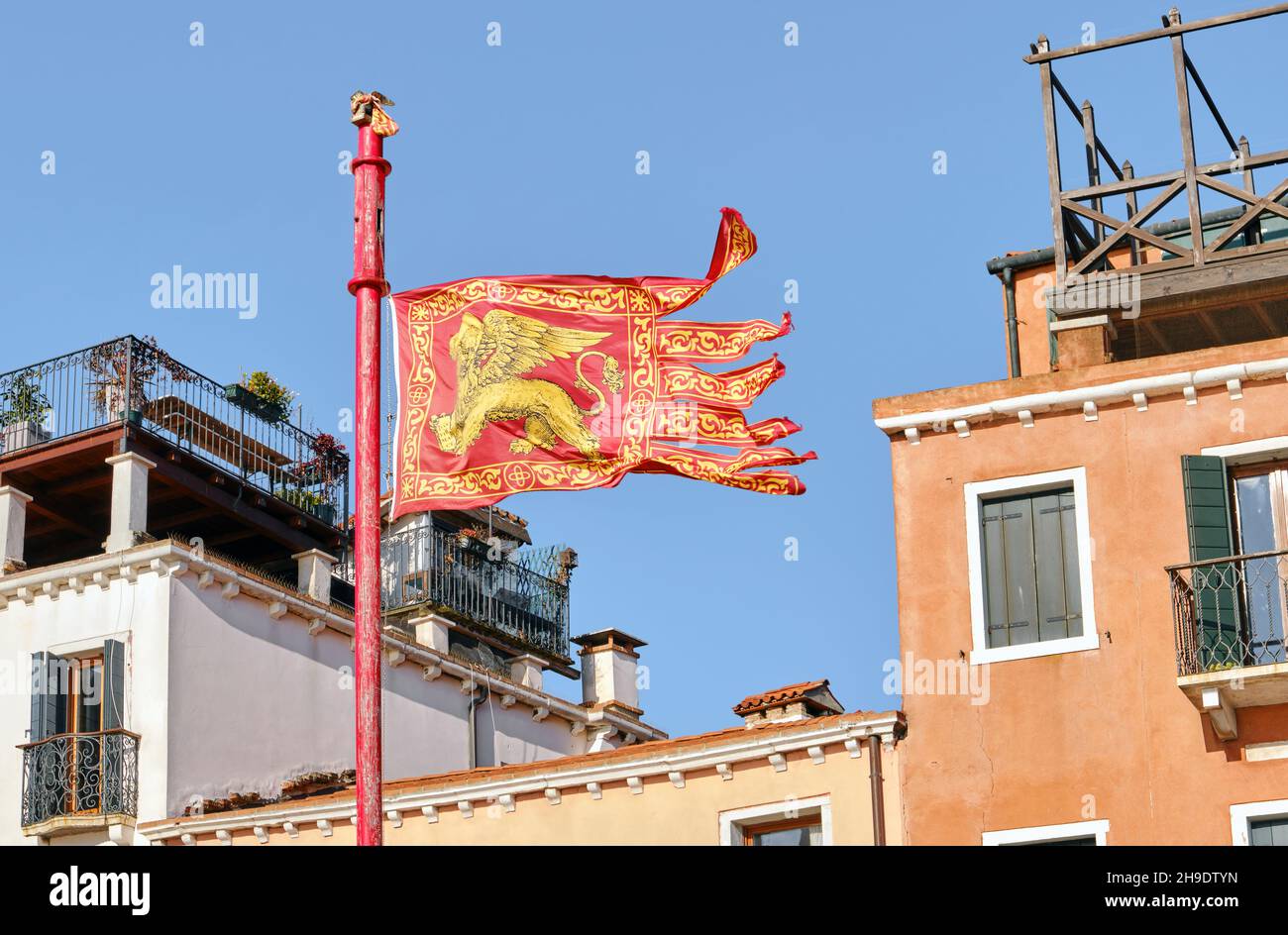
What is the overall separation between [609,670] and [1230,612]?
16.2m

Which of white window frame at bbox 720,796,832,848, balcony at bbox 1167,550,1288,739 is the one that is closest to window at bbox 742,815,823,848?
white window frame at bbox 720,796,832,848

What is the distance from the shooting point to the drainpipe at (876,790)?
23.1 meters

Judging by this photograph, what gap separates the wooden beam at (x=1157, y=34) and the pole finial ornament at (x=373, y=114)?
10493mm

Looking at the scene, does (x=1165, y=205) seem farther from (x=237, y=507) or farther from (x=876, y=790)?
(x=237, y=507)

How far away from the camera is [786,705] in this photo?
25.9 meters

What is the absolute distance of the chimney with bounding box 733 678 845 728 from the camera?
1017 inches

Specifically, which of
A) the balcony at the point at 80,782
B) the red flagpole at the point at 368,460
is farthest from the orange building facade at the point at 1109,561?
the balcony at the point at 80,782

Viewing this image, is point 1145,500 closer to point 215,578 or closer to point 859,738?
point 859,738

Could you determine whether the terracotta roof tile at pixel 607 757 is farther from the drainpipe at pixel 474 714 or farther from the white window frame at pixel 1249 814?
the drainpipe at pixel 474 714

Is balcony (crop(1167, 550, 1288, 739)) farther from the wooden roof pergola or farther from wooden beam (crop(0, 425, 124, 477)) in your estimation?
wooden beam (crop(0, 425, 124, 477))

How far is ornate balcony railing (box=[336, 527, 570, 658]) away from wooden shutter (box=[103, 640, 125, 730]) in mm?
6272

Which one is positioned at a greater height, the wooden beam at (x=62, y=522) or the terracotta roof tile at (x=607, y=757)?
the wooden beam at (x=62, y=522)
